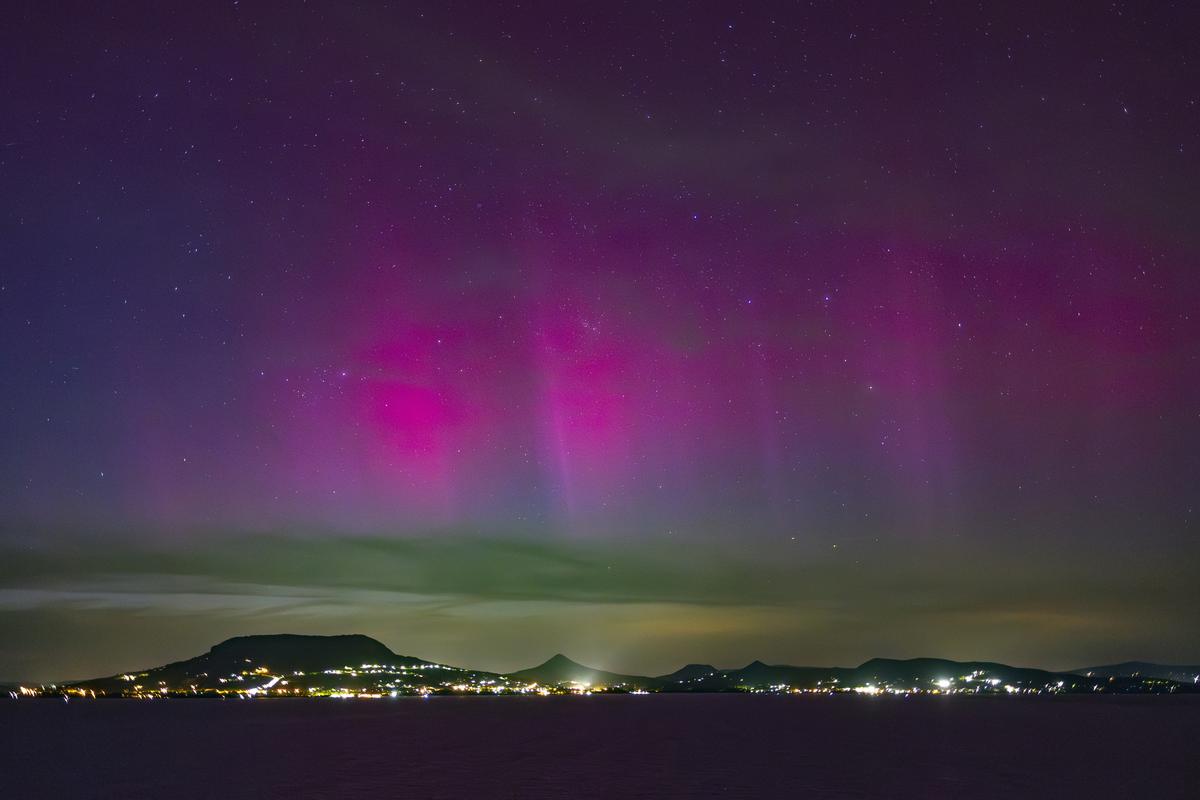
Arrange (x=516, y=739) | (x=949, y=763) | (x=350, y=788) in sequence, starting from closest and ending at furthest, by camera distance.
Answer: (x=350, y=788)
(x=949, y=763)
(x=516, y=739)

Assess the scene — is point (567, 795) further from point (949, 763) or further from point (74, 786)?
point (949, 763)

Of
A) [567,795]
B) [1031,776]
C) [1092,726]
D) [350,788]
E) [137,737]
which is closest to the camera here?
[567,795]

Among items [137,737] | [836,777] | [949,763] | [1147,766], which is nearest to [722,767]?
[836,777]

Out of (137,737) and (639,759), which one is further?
(137,737)

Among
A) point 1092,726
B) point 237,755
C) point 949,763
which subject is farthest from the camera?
point 1092,726

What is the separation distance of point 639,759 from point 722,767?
35.2 feet

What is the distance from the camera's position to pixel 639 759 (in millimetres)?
90875

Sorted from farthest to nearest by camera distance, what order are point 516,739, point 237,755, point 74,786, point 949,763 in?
1. point 516,739
2. point 237,755
3. point 949,763
4. point 74,786

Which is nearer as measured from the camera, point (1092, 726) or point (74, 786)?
point (74, 786)

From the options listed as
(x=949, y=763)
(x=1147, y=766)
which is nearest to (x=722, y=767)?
(x=949, y=763)

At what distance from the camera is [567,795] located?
6297cm

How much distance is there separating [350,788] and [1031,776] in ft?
165

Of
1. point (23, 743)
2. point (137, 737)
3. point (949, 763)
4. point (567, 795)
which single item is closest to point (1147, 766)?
point (949, 763)

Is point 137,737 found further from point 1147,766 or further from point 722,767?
point 1147,766
